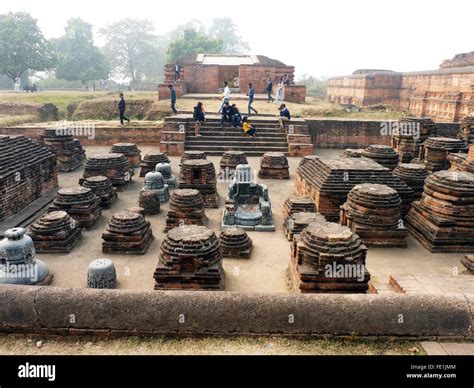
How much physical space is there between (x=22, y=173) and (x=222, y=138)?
7.21 metres

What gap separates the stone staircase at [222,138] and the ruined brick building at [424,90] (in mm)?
9410

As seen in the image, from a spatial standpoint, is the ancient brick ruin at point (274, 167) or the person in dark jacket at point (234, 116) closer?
the ancient brick ruin at point (274, 167)

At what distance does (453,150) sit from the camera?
1002 centimetres

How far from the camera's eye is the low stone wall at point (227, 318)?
11.3 feet

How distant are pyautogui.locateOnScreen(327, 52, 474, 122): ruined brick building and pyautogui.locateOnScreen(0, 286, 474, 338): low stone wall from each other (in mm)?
16912

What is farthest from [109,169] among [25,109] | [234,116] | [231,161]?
[25,109]

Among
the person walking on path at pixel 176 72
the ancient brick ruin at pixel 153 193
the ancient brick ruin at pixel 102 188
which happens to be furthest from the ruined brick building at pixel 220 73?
the ancient brick ruin at pixel 102 188

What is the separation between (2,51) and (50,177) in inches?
1122

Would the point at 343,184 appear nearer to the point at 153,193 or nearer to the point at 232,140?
the point at 153,193

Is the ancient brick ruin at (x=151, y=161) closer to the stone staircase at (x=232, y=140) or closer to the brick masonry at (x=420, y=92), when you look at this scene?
the stone staircase at (x=232, y=140)

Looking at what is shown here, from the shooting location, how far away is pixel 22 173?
804 centimetres

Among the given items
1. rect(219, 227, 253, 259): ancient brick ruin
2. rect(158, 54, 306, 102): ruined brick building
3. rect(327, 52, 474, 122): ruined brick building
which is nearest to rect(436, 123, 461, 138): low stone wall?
rect(327, 52, 474, 122): ruined brick building

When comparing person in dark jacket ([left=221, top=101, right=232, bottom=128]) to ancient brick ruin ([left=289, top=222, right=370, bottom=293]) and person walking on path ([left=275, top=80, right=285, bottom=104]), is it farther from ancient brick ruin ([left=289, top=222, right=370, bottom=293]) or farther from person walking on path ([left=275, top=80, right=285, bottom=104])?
ancient brick ruin ([left=289, top=222, right=370, bottom=293])
